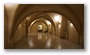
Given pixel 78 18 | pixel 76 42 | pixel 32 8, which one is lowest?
pixel 76 42

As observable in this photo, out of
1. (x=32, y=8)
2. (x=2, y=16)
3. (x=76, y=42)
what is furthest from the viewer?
(x=32, y=8)

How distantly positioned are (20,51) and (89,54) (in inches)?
68.0

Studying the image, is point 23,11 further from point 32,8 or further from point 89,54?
point 89,54

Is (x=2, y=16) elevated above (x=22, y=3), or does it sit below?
below

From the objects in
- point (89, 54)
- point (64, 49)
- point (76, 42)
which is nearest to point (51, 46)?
point (64, 49)

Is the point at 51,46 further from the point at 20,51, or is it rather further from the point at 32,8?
the point at 32,8

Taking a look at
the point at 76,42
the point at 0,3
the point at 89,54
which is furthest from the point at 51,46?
the point at 0,3

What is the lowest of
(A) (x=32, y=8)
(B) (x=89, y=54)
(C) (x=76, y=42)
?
(B) (x=89, y=54)

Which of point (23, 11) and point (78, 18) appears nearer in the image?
point (78, 18)

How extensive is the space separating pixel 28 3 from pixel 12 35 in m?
0.89

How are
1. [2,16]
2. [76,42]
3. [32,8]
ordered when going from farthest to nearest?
[32,8] < [76,42] < [2,16]

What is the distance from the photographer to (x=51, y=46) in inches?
153

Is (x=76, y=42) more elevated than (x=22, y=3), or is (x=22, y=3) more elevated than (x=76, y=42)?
(x=22, y=3)

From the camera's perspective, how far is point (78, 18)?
153 inches
